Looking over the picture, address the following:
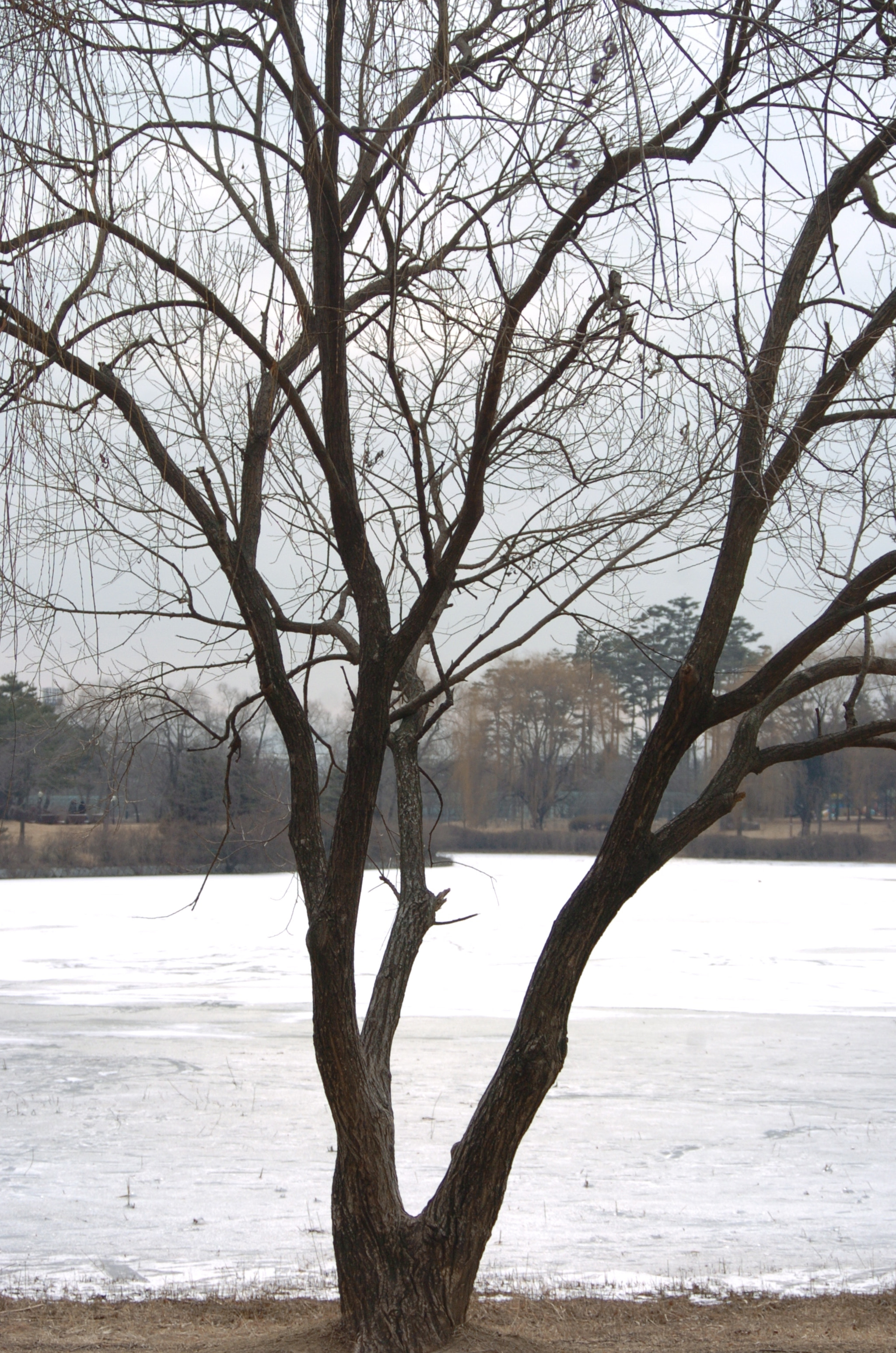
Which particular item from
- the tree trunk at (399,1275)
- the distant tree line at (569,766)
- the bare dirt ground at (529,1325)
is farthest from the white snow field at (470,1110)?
the distant tree line at (569,766)

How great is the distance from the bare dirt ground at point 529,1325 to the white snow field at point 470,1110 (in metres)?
0.26

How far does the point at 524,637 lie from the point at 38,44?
225cm

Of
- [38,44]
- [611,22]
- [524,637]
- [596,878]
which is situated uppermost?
[611,22]

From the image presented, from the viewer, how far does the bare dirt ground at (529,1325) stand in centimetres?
389

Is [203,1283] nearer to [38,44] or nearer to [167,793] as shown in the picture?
[38,44]

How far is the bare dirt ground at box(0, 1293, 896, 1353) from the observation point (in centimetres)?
389

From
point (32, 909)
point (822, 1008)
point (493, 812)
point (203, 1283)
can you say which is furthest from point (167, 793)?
point (493, 812)

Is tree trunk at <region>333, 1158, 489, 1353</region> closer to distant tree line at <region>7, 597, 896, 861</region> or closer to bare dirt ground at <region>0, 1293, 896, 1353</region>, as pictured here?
bare dirt ground at <region>0, 1293, 896, 1353</region>

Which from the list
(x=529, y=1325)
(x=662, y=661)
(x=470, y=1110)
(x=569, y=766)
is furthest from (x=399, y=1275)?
(x=569, y=766)

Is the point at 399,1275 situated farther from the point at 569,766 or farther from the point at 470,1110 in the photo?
the point at 569,766

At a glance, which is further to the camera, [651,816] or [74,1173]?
[74,1173]

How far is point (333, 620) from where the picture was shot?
4.57m

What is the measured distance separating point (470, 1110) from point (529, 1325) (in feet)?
11.2

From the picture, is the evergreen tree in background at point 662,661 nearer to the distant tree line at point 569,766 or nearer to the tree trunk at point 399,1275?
the distant tree line at point 569,766
